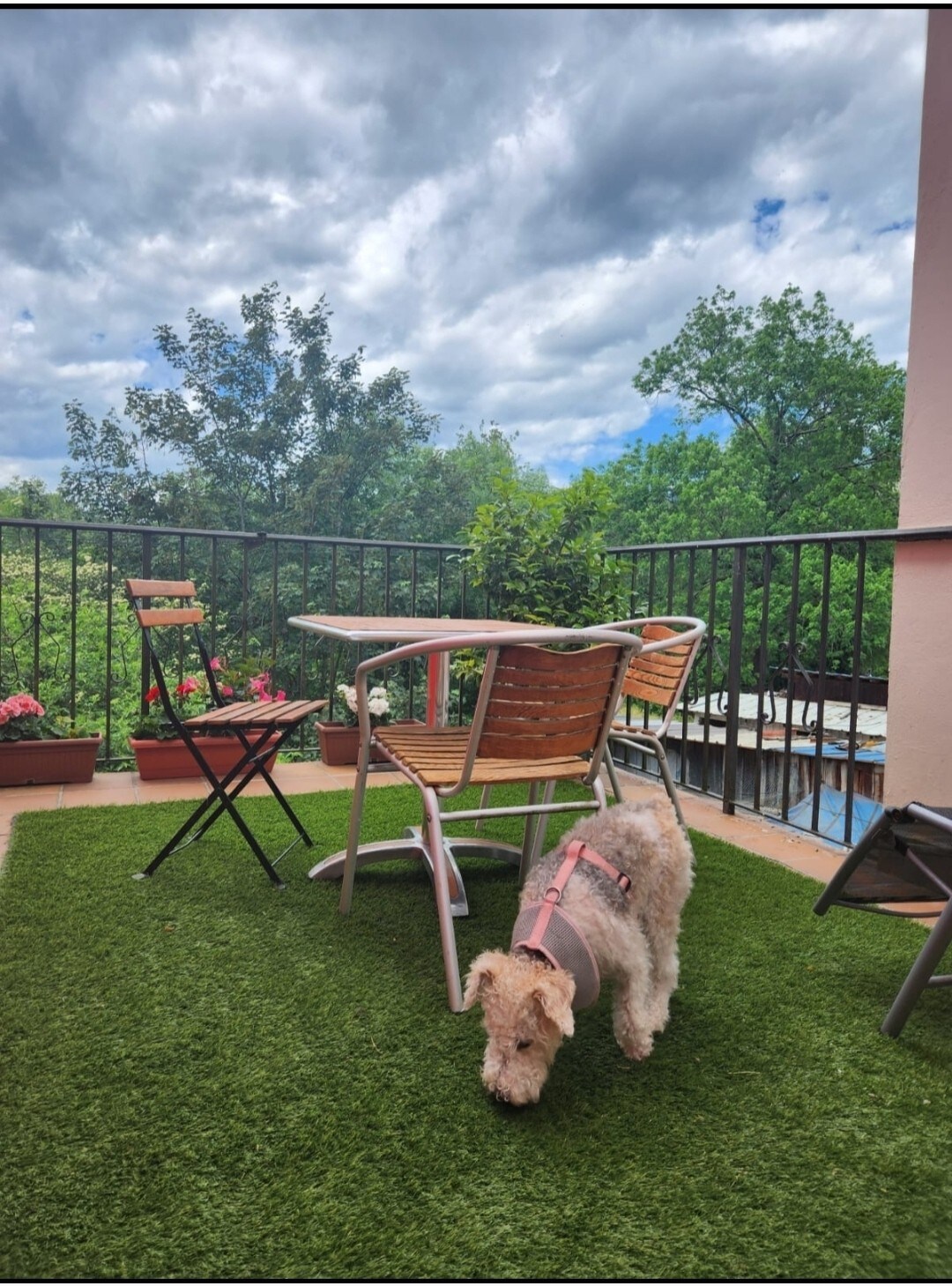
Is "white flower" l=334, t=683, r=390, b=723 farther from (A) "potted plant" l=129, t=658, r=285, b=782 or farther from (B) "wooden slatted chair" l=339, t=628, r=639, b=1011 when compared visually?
Answer: (B) "wooden slatted chair" l=339, t=628, r=639, b=1011

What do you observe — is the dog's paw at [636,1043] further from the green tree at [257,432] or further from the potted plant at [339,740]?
the green tree at [257,432]

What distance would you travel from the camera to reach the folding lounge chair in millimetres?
1490

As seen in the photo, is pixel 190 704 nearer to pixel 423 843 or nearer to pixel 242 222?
pixel 423 843

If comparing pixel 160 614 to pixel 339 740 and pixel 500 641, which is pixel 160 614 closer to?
pixel 500 641

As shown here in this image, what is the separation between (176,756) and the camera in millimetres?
3479

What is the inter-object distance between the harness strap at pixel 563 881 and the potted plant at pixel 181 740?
84.6 inches

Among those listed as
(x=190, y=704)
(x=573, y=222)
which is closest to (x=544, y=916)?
(x=190, y=704)

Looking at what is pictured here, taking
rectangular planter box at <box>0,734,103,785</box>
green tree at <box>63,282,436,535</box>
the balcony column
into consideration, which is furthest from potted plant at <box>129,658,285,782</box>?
green tree at <box>63,282,436,535</box>

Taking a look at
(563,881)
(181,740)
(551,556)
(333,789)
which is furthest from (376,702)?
(563,881)

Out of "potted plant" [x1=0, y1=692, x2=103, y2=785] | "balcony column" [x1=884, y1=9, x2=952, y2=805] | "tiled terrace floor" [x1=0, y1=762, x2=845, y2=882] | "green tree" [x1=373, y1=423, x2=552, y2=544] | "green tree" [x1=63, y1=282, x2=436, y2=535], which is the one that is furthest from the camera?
"green tree" [x1=63, y1=282, x2=436, y2=535]

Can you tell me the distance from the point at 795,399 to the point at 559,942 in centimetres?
2639

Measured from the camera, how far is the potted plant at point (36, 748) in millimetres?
3262

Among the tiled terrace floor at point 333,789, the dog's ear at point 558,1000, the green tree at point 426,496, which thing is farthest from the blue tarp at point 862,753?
the dog's ear at point 558,1000

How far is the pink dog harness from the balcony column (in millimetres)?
2366
